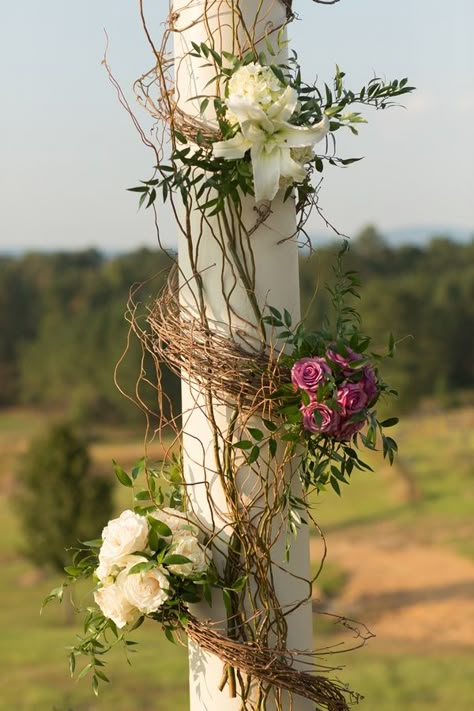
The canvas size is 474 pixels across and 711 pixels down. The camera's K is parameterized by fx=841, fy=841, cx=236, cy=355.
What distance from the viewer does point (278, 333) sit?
4.43ft

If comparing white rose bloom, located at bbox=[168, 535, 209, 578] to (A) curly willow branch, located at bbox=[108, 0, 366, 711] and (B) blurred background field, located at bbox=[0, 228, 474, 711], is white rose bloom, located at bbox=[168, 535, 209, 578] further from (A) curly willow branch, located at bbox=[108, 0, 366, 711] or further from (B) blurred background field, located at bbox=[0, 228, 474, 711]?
(B) blurred background field, located at bbox=[0, 228, 474, 711]

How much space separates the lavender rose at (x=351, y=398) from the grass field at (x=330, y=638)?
877 mm

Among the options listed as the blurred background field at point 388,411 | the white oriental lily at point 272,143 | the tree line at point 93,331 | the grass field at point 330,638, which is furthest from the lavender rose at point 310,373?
the tree line at point 93,331

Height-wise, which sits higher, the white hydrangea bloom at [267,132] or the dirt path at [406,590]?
the white hydrangea bloom at [267,132]

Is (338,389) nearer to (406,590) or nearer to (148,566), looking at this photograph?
(148,566)

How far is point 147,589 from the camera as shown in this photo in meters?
1.32

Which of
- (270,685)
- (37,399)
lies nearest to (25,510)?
(37,399)

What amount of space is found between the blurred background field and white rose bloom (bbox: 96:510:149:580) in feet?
13.4

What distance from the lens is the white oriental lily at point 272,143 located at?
1.25 meters

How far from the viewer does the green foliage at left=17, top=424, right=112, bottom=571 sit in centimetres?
477

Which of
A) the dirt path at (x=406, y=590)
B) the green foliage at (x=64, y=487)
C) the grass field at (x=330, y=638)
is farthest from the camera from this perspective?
the dirt path at (x=406, y=590)

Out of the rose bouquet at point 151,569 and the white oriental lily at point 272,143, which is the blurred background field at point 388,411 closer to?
the rose bouquet at point 151,569

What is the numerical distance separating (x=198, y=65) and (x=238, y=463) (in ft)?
2.10

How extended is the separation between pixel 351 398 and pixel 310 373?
75mm
